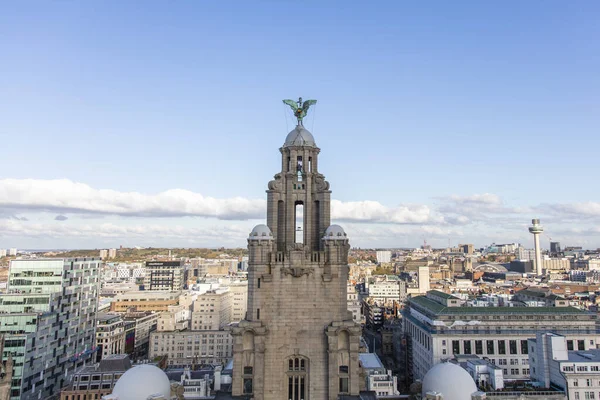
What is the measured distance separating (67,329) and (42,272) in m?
13.6

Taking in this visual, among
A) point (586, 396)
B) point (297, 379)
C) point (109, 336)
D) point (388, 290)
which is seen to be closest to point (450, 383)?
point (297, 379)

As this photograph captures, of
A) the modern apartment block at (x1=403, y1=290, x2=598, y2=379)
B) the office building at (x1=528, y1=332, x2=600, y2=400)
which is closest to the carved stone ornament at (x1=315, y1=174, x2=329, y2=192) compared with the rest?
the office building at (x1=528, y1=332, x2=600, y2=400)

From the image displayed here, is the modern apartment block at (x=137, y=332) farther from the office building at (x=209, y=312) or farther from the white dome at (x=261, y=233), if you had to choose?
the white dome at (x=261, y=233)

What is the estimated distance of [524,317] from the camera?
8431 centimetres

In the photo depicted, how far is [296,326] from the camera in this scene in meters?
27.1

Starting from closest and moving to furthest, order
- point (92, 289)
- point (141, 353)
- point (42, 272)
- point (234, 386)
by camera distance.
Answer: point (234, 386) < point (42, 272) < point (92, 289) < point (141, 353)

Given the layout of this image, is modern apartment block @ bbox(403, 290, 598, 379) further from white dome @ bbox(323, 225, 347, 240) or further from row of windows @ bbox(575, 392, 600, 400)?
white dome @ bbox(323, 225, 347, 240)

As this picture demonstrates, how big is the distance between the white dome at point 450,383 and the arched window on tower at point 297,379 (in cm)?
781

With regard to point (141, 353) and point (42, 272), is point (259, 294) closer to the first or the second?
point (42, 272)

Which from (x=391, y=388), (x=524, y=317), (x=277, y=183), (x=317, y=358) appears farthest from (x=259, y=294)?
(x=524, y=317)

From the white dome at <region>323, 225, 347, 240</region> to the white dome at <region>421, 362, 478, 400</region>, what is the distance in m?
11.0

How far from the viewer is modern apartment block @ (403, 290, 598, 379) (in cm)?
8244

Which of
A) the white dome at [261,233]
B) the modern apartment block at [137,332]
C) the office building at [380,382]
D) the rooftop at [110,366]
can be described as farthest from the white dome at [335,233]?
the modern apartment block at [137,332]

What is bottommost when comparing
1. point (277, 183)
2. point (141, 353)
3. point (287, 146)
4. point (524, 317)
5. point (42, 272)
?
point (141, 353)
